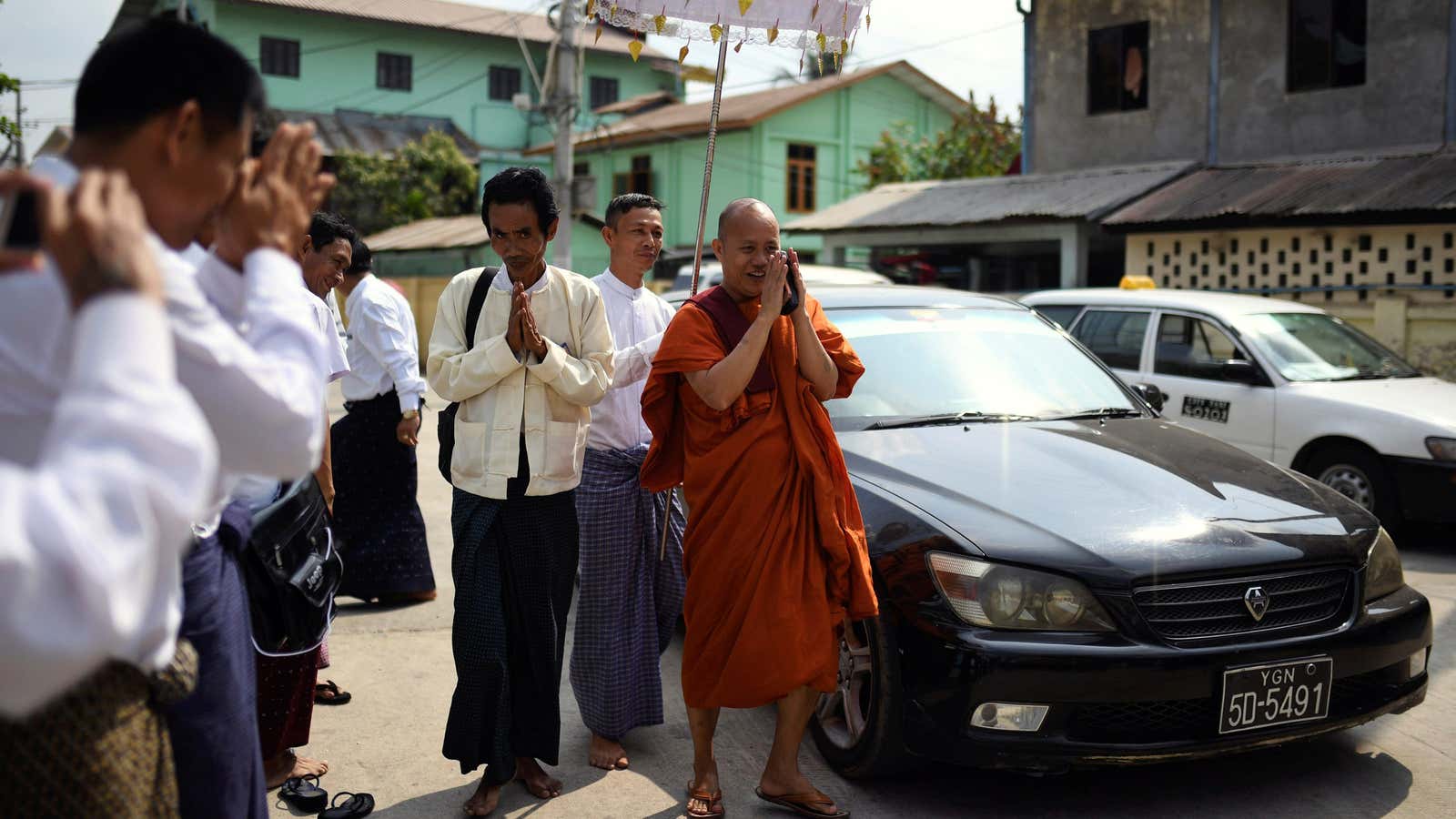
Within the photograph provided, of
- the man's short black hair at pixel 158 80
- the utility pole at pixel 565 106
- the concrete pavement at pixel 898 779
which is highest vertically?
the utility pole at pixel 565 106

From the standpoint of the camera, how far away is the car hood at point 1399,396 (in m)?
7.36

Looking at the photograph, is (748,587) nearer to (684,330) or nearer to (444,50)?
(684,330)

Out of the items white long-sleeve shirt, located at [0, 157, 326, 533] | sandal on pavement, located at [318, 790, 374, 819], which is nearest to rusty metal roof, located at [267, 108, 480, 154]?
sandal on pavement, located at [318, 790, 374, 819]

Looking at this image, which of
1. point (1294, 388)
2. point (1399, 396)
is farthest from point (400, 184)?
point (1399, 396)

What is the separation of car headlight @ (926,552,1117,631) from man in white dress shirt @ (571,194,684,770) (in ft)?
3.95

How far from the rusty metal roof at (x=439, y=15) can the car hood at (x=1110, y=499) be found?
110ft

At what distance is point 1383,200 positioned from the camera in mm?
12188

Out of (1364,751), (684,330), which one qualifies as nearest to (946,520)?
(684,330)

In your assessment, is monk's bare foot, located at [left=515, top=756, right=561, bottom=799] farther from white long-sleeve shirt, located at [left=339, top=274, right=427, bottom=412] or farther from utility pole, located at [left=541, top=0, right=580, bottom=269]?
utility pole, located at [left=541, top=0, right=580, bottom=269]

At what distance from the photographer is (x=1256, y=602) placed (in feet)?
11.9

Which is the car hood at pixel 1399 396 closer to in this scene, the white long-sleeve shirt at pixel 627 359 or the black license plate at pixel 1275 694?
the black license plate at pixel 1275 694

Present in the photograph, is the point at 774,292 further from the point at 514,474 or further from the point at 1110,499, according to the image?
the point at 1110,499

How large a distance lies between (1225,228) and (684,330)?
11.8 meters

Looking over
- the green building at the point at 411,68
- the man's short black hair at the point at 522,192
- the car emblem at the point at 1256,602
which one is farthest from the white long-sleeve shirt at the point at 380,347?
the green building at the point at 411,68
